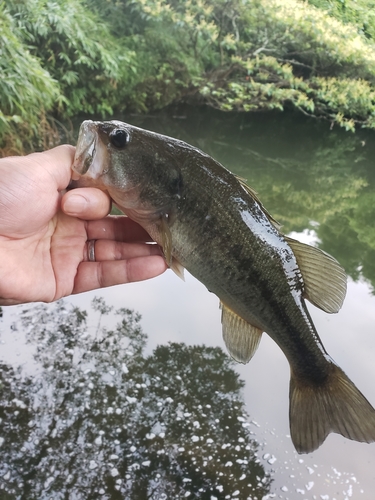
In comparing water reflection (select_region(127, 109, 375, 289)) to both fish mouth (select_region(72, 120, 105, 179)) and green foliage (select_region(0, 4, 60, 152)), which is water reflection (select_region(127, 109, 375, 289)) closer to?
green foliage (select_region(0, 4, 60, 152))

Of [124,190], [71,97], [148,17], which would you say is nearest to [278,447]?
[124,190]

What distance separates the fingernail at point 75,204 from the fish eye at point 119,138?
0.87ft

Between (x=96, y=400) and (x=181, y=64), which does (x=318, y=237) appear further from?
(x=181, y=64)

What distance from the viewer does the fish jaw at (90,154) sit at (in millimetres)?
1659

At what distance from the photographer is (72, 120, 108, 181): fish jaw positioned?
1659 millimetres

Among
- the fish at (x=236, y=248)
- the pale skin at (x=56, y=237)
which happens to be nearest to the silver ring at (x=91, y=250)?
the pale skin at (x=56, y=237)

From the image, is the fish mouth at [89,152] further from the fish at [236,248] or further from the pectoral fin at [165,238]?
the pectoral fin at [165,238]

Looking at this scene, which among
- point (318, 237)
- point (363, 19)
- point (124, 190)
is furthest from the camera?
point (363, 19)

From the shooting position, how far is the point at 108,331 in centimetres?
414

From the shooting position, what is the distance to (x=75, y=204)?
70.1 inches

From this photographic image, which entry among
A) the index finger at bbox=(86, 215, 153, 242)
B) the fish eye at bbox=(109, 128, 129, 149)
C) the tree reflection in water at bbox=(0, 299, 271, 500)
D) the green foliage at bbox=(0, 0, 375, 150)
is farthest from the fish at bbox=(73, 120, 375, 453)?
the green foliage at bbox=(0, 0, 375, 150)

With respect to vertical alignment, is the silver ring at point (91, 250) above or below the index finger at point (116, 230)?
below

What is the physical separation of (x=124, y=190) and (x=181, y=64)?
10.3m

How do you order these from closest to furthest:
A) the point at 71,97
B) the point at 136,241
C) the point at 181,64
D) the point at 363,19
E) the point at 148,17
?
the point at 136,241 → the point at 71,97 → the point at 148,17 → the point at 181,64 → the point at 363,19
